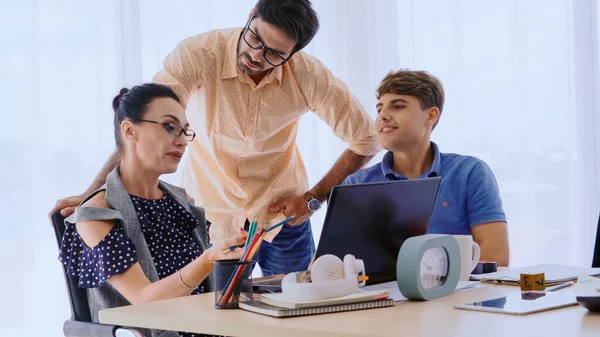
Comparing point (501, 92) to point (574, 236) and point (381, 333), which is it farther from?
point (381, 333)

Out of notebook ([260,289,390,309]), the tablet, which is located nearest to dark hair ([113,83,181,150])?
notebook ([260,289,390,309])

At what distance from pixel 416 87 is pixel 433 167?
1.04 feet

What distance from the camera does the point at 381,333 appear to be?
1.06 meters

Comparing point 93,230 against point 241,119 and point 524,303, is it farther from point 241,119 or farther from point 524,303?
point 524,303

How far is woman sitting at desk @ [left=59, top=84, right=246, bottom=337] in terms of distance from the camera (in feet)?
5.71

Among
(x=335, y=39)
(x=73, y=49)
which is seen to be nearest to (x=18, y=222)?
A: (x=73, y=49)

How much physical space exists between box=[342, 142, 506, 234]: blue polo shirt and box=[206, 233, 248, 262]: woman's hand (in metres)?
0.93

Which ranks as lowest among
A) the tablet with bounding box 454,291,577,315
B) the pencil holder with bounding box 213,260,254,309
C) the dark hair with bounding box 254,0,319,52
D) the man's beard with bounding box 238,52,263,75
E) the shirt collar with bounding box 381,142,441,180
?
the tablet with bounding box 454,291,577,315

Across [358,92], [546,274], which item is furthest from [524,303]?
[358,92]

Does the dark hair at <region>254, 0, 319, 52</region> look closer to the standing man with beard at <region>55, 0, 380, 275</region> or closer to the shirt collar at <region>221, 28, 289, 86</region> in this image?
the standing man with beard at <region>55, 0, 380, 275</region>

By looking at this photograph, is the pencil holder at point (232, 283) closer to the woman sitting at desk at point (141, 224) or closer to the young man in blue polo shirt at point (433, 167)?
the woman sitting at desk at point (141, 224)

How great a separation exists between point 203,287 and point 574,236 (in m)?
2.17

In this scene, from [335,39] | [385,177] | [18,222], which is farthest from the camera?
[335,39]

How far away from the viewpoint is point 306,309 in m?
1.25
